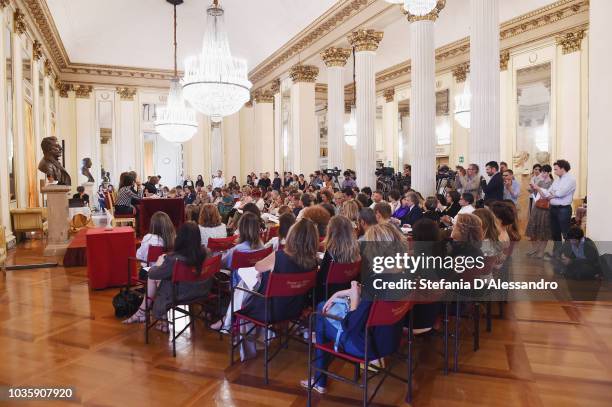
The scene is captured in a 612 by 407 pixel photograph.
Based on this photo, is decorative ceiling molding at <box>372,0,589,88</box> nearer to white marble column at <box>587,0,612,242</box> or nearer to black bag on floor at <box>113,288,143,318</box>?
white marble column at <box>587,0,612,242</box>

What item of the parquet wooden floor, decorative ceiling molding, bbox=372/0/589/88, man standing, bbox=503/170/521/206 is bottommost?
the parquet wooden floor

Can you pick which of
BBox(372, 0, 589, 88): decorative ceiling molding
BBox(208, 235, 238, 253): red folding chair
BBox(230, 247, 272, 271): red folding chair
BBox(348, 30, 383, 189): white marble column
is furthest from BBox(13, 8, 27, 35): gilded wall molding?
BBox(372, 0, 589, 88): decorative ceiling molding

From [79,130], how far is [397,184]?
41.5ft

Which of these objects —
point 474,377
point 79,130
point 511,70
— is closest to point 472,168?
point 474,377

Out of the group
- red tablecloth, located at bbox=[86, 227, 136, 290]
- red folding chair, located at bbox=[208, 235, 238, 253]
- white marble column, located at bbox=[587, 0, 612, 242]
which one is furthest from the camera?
red tablecloth, located at bbox=[86, 227, 136, 290]

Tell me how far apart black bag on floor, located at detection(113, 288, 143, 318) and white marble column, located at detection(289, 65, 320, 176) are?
382 inches

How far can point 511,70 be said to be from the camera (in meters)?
12.3

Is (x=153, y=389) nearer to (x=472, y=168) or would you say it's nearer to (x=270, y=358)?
(x=270, y=358)

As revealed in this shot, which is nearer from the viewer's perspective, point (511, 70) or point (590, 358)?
point (590, 358)

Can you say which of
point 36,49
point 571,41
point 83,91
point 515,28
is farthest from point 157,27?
point 571,41

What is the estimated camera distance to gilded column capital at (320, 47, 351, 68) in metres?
12.0

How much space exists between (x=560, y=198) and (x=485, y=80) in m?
2.32

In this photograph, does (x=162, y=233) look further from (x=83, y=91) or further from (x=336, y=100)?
(x=83, y=91)

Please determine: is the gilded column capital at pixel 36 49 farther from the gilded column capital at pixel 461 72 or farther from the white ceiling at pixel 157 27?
the gilded column capital at pixel 461 72
